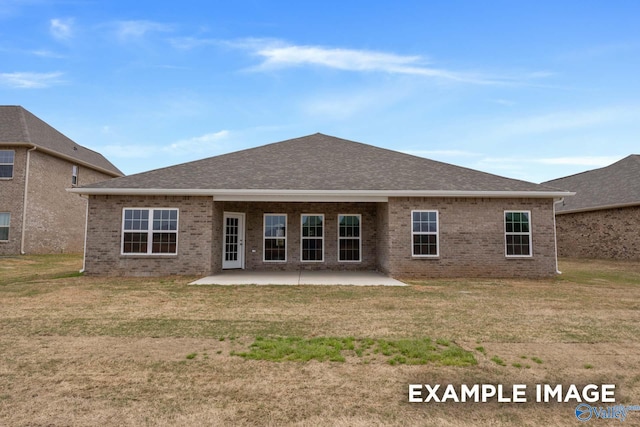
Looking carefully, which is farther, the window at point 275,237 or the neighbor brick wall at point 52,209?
the neighbor brick wall at point 52,209

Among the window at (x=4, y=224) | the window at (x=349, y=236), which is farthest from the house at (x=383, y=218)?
the window at (x=4, y=224)

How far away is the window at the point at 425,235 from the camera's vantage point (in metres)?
13.4

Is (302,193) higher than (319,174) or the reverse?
the reverse

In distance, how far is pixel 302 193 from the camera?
1306 cm

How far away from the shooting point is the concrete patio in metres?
11.8

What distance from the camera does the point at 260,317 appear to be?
7.14 m

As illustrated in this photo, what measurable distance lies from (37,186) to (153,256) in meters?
13.5

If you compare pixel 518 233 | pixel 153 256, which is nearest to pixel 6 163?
pixel 153 256

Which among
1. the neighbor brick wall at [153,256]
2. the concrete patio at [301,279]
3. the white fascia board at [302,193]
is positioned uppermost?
the white fascia board at [302,193]

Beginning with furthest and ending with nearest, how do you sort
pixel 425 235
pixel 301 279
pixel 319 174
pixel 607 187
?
pixel 607 187
pixel 319 174
pixel 425 235
pixel 301 279

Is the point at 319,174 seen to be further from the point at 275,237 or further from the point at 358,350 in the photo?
the point at 358,350

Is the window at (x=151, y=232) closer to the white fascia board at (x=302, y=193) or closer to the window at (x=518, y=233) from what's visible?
the white fascia board at (x=302, y=193)

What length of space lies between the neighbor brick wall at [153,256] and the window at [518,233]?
34.9ft

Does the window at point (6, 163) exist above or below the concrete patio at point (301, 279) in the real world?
above
